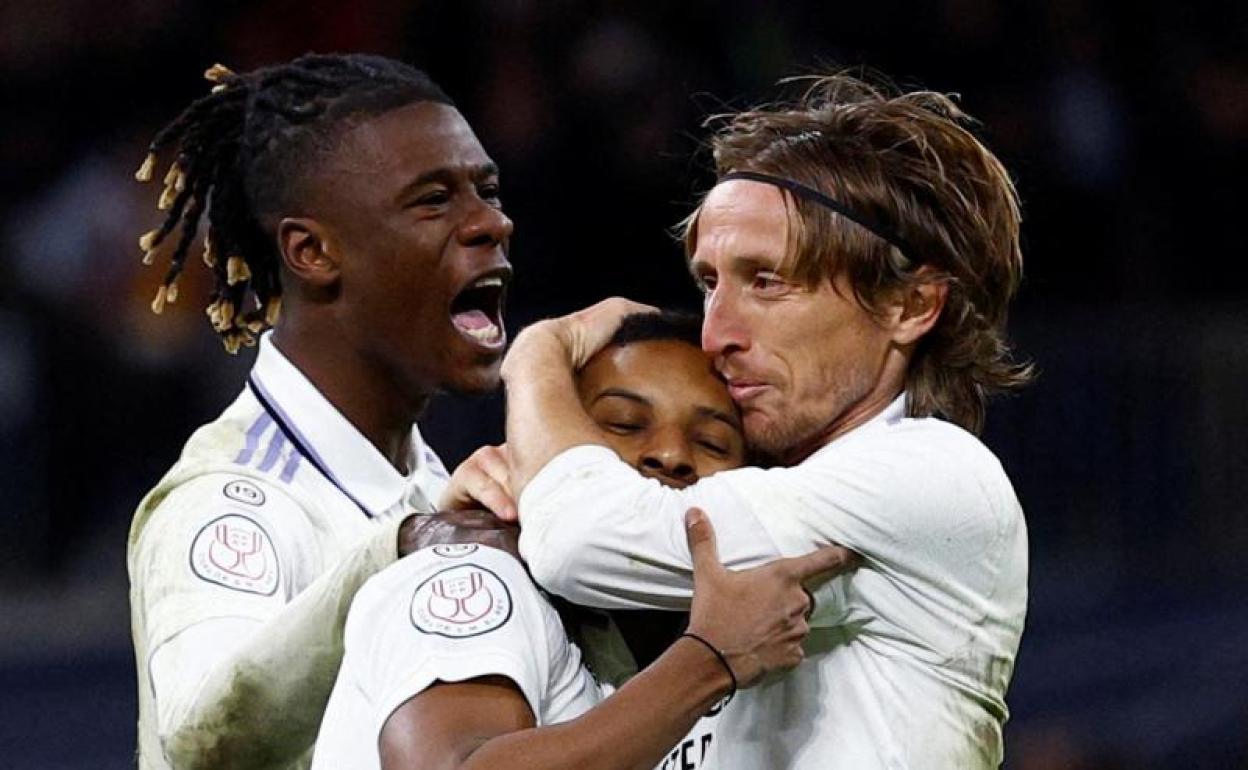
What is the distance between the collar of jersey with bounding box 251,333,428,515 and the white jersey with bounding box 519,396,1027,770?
87 cm

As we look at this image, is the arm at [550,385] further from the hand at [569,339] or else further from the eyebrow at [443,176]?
the eyebrow at [443,176]

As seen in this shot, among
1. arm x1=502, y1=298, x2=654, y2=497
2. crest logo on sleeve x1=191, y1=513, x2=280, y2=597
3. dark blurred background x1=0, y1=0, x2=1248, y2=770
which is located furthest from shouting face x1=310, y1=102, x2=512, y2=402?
dark blurred background x1=0, y1=0, x2=1248, y2=770

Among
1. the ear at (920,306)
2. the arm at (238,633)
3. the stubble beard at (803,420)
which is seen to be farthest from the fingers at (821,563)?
the arm at (238,633)

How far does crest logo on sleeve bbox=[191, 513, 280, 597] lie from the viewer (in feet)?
11.0

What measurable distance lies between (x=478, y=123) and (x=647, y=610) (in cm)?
530

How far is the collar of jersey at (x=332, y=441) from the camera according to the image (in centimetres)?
374

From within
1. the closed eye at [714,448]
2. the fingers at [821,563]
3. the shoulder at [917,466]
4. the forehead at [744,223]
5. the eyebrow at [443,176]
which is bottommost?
the eyebrow at [443,176]

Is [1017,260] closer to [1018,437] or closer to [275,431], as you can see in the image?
[275,431]

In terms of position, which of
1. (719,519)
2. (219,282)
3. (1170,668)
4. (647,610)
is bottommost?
(1170,668)

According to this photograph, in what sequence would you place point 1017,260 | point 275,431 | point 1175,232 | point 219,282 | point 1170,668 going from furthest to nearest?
point 1175,232, point 1170,668, point 219,282, point 275,431, point 1017,260

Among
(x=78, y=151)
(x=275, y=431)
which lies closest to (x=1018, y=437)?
(x=78, y=151)

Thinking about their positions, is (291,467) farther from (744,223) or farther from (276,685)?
(744,223)

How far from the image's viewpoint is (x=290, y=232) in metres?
3.86

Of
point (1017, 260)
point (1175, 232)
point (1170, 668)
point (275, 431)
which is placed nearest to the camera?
point (1017, 260)
